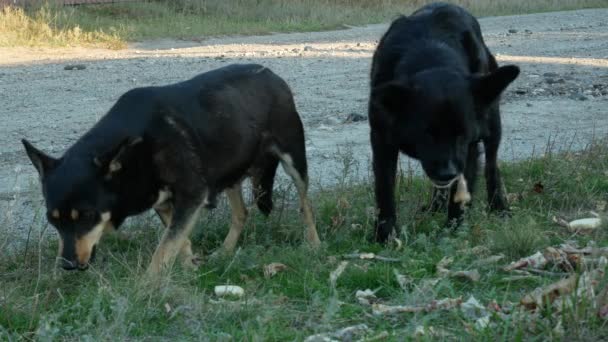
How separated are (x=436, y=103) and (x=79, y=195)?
225 centimetres

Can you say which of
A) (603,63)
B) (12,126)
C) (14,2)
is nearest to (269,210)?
(12,126)

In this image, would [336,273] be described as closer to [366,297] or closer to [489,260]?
[366,297]

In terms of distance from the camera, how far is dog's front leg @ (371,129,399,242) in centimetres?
671

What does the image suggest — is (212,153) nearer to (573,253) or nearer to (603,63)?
(573,253)

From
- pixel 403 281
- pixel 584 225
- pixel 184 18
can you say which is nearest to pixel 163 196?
pixel 403 281

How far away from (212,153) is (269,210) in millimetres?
1036

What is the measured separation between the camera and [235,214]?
688cm

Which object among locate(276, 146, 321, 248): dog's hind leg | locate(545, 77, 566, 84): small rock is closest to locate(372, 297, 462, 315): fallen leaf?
locate(276, 146, 321, 248): dog's hind leg

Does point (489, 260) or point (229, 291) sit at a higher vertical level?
point (489, 260)

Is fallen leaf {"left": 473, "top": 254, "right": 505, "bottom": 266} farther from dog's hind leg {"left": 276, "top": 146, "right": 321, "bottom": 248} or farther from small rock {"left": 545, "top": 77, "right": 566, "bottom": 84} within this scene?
small rock {"left": 545, "top": 77, "right": 566, "bottom": 84}

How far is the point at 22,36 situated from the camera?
16797 mm

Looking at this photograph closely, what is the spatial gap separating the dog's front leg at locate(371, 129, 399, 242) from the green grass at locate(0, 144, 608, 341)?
12cm

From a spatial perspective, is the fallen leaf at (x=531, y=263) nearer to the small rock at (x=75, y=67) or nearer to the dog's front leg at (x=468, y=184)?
the dog's front leg at (x=468, y=184)

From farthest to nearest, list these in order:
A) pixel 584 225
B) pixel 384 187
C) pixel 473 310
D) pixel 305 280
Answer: pixel 384 187 < pixel 584 225 < pixel 305 280 < pixel 473 310
